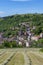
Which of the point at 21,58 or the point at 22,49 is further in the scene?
the point at 22,49

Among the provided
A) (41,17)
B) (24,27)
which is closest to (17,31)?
(24,27)

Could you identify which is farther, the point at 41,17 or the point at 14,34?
A: the point at 41,17

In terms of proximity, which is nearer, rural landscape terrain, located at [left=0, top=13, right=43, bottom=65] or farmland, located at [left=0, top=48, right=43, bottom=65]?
farmland, located at [left=0, top=48, right=43, bottom=65]

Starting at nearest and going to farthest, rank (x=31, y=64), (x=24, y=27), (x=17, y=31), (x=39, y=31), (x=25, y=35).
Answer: (x=31, y=64)
(x=39, y=31)
(x=25, y=35)
(x=17, y=31)
(x=24, y=27)

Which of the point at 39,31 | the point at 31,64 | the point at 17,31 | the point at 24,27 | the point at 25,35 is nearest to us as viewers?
the point at 31,64

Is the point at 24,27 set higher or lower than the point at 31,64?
lower

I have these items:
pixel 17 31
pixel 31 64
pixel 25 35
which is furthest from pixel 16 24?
pixel 31 64

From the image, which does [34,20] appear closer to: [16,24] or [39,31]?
[16,24]

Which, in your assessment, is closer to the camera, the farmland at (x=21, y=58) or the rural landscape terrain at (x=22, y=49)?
the farmland at (x=21, y=58)

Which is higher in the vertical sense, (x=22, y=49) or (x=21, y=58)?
(x=21, y=58)
